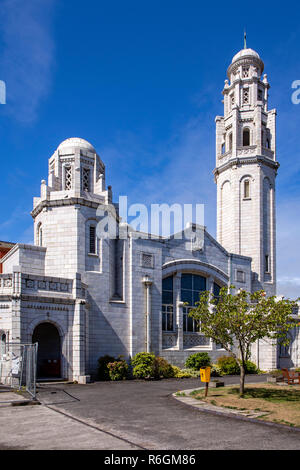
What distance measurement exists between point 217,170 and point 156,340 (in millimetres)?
17785

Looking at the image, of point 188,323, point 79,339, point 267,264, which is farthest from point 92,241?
point 267,264

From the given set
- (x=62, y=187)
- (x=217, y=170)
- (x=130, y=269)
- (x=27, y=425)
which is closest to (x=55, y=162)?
(x=62, y=187)

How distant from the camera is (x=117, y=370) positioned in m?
25.5

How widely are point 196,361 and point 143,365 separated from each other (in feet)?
15.6

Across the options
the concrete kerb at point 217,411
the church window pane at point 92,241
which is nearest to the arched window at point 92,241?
the church window pane at point 92,241

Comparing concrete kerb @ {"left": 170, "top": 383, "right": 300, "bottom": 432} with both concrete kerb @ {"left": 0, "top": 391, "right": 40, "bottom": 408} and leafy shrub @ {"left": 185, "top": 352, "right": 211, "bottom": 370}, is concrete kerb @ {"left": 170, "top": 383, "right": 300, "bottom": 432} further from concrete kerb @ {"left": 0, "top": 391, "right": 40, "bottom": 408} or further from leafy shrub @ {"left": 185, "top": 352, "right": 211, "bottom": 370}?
leafy shrub @ {"left": 185, "top": 352, "right": 211, "bottom": 370}

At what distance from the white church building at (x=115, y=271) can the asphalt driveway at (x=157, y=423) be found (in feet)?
16.0

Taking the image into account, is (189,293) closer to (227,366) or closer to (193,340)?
(193,340)

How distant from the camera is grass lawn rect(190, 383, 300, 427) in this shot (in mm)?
13014

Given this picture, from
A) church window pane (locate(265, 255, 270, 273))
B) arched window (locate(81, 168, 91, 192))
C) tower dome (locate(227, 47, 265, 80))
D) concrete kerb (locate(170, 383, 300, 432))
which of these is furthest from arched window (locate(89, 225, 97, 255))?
tower dome (locate(227, 47, 265, 80))

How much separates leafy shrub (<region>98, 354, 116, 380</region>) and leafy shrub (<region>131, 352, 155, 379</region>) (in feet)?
4.68
